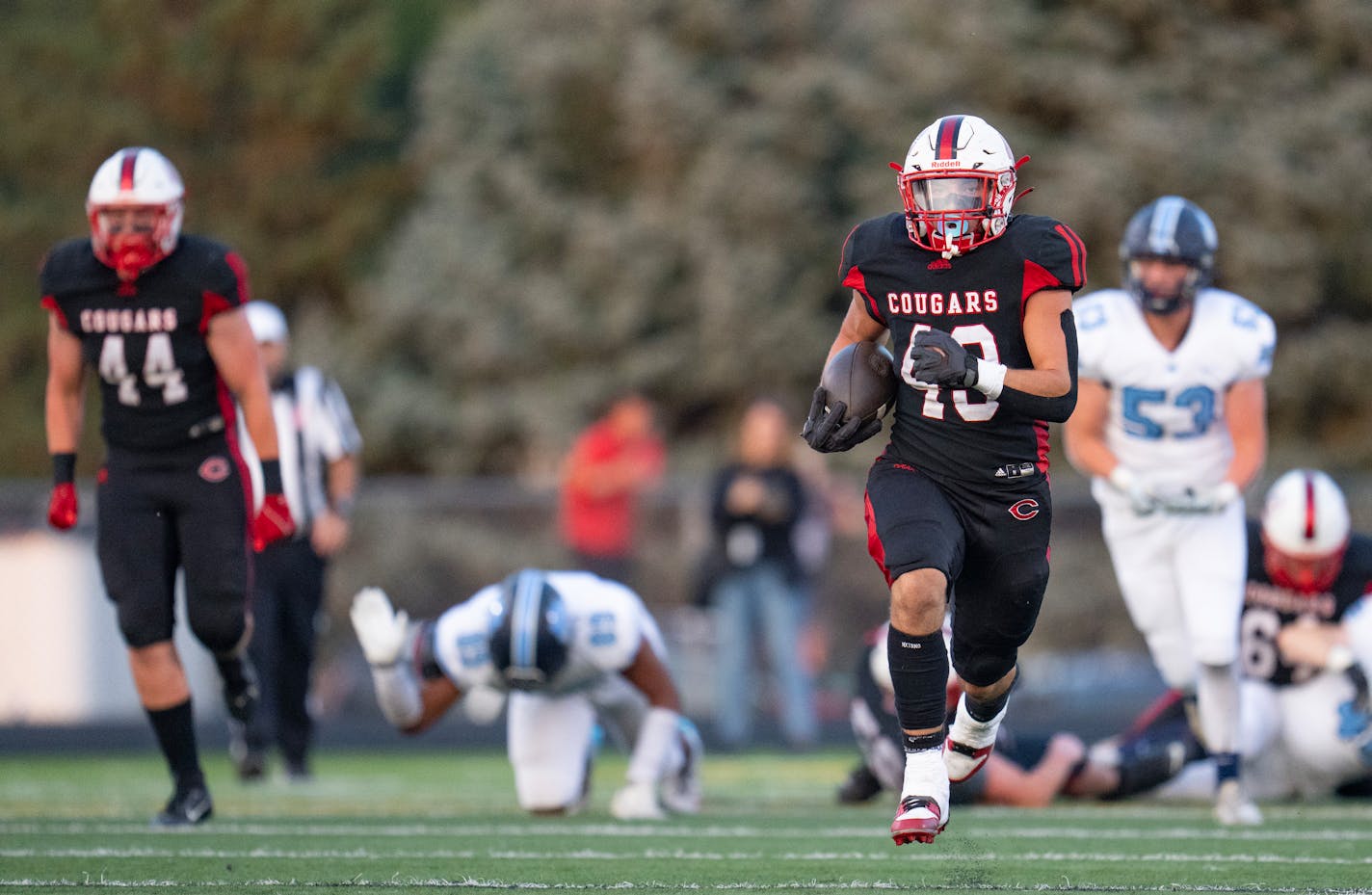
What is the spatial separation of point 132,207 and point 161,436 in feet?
2.35

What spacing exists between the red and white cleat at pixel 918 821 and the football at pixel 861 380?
3.26 feet

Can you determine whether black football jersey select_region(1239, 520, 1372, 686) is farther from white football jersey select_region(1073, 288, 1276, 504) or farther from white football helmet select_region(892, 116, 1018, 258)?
white football helmet select_region(892, 116, 1018, 258)

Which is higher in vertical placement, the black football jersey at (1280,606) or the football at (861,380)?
the football at (861,380)

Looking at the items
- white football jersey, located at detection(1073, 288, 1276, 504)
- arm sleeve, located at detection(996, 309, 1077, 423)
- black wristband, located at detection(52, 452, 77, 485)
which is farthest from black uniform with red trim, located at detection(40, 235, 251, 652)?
white football jersey, located at detection(1073, 288, 1276, 504)

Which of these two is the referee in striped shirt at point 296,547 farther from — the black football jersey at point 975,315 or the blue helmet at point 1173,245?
the black football jersey at point 975,315

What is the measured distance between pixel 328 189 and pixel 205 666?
16031 mm

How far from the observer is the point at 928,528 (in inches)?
198

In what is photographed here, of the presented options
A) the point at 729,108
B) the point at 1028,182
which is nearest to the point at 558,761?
the point at 1028,182

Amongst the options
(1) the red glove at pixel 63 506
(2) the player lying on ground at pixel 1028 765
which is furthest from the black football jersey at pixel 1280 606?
(1) the red glove at pixel 63 506

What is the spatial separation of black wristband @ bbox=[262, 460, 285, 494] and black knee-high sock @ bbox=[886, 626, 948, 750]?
90.9 inches

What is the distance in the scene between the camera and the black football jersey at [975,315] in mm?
5180

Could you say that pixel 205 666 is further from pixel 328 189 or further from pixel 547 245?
pixel 328 189

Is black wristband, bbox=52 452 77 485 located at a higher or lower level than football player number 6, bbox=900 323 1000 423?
lower

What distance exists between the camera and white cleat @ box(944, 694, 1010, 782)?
5.56m
